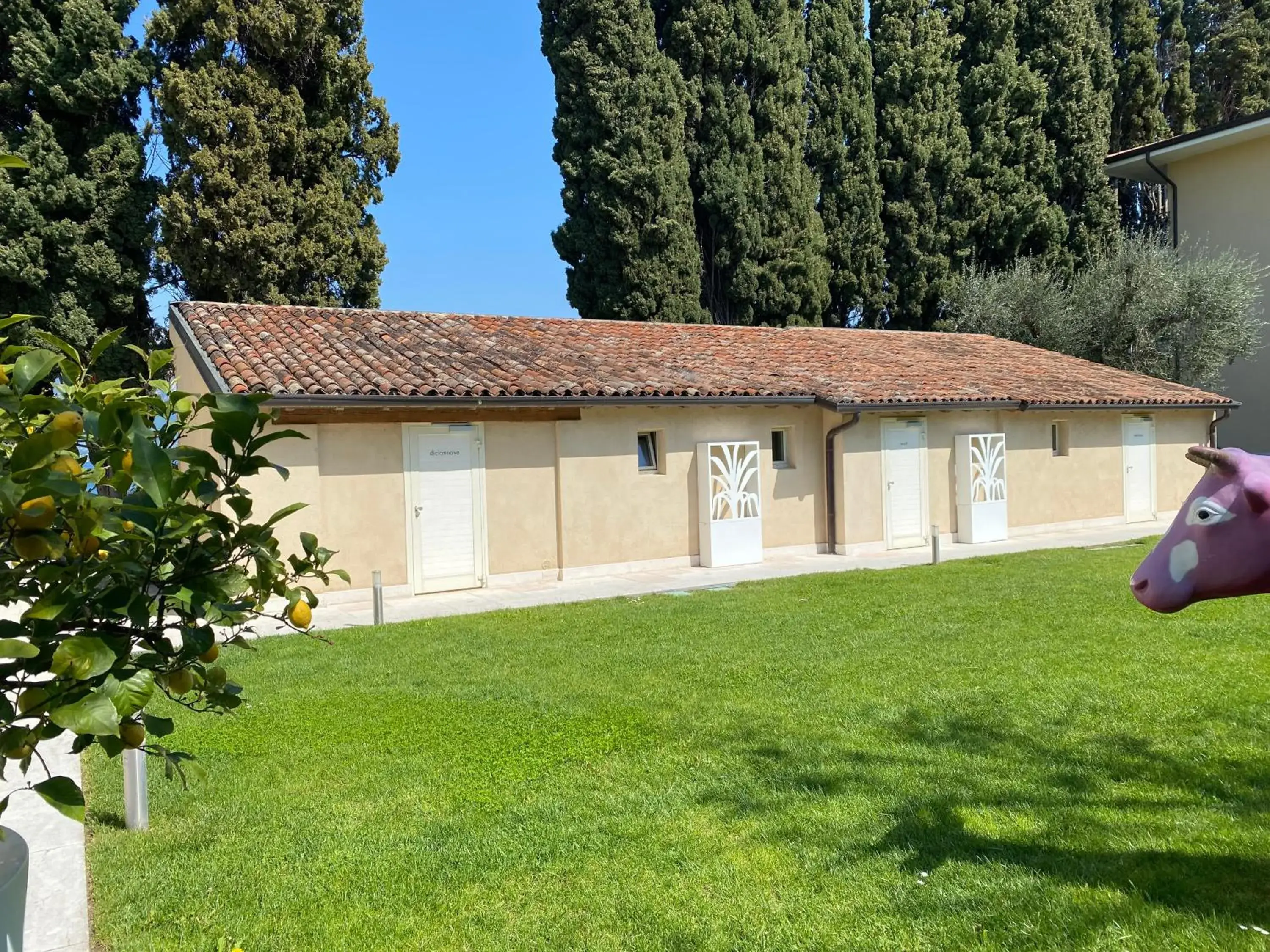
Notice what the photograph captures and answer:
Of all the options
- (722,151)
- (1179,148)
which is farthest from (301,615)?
(1179,148)

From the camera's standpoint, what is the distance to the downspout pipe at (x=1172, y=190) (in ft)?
84.9

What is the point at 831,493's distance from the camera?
1557cm

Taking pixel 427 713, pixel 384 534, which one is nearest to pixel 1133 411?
pixel 384 534

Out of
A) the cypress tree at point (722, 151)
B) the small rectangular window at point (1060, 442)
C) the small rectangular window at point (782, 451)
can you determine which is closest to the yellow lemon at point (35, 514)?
the small rectangular window at point (782, 451)

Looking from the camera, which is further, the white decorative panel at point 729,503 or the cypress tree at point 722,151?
the cypress tree at point 722,151

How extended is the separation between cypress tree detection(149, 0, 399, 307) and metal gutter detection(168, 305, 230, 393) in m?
6.22

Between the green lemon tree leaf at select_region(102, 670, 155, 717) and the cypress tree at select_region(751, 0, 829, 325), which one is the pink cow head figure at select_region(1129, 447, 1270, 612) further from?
the cypress tree at select_region(751, 0, 829, 325)

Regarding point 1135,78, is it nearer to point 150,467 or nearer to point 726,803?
point 726,803

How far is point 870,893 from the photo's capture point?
3.59 meters

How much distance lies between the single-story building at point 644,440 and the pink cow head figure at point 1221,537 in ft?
29.5

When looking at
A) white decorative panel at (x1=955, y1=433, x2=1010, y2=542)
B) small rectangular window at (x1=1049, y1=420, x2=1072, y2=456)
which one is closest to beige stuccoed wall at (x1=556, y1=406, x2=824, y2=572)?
white decorative panel at (x1=955, y1=433, x2=1010, y2=542)

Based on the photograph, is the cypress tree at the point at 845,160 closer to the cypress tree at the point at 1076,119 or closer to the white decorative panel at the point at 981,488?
the cypress tree at the point at 1076,119

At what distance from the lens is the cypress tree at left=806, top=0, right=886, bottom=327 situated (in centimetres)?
2764

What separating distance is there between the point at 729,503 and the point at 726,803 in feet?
32.8
